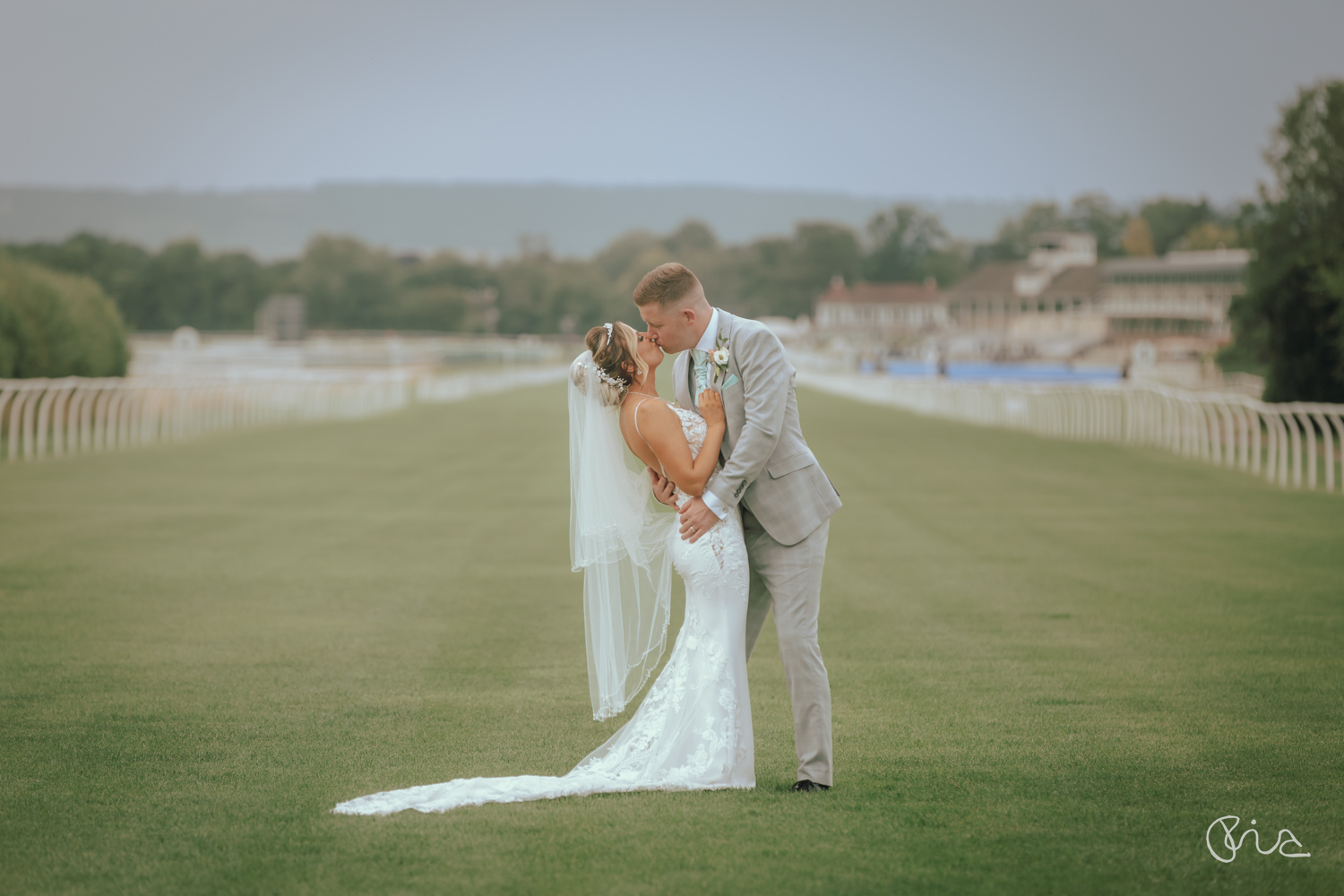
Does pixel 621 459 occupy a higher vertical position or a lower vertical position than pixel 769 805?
higher

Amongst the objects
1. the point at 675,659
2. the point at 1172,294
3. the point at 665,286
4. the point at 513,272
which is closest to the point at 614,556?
the point at 675,659

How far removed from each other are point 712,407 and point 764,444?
0.28 m

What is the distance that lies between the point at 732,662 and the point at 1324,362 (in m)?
26.9

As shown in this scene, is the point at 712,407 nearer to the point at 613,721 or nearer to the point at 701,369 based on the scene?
the point at 701,369

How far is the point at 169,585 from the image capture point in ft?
34.4

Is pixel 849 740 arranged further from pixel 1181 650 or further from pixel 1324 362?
pixel 1324 362

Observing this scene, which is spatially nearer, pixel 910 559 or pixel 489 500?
pixel 910 559

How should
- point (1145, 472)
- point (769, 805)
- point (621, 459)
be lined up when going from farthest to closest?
point (1145, 472) → point (621, 459) → point (769, 805)

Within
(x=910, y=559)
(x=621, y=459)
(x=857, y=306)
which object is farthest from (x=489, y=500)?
(x=857, y=306)

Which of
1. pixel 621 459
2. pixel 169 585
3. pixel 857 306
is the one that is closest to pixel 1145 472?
pixel 169 585

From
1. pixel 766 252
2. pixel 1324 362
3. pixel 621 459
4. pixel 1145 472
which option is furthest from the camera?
pixel 766 252

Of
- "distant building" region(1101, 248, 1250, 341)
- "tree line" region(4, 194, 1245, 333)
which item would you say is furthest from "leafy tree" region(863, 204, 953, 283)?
"distant building" region(1101, 248, 1250, 341)

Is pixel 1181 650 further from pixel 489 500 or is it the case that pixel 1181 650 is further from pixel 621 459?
pixel 489 500

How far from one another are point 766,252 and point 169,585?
7436 inches
